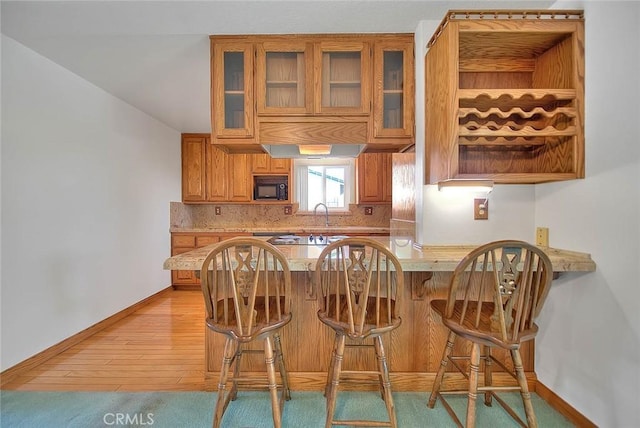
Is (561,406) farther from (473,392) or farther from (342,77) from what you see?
(342,77)

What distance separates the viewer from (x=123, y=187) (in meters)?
3.24

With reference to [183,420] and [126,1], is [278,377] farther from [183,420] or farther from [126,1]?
[126,1]

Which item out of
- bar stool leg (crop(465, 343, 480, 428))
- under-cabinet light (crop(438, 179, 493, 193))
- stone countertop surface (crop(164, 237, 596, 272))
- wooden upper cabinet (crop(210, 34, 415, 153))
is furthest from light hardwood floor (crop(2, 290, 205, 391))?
under-cabinet light (crop(438, 179, 493, 193))

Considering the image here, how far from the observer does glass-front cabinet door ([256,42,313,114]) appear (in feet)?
6.79

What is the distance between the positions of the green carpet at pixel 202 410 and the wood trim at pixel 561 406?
0.03 metres

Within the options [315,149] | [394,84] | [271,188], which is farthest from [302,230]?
[394,84]

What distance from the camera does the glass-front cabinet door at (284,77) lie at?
6.79 ft

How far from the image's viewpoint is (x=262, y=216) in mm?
4637

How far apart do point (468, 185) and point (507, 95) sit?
0.53 m

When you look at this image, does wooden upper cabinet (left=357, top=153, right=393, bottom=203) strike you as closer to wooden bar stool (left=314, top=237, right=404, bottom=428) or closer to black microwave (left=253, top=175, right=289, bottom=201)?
black microwave (left=253, top=175, right=289, bottom=201)

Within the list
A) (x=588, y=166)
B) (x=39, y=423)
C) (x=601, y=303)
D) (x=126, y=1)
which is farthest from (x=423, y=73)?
(x=39, y=423)

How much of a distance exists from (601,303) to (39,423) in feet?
9.78

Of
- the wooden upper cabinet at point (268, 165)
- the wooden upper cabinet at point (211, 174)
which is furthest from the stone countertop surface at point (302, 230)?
the wooden upper cabinet at point (268, 165)

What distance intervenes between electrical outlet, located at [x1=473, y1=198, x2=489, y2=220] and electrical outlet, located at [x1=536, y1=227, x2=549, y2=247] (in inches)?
12.2
